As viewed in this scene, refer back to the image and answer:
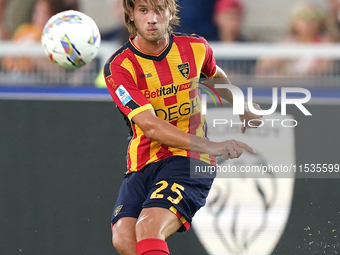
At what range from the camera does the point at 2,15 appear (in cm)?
688

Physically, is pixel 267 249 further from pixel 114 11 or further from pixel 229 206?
pixel 114 11

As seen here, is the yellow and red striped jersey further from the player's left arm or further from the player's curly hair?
the player's left arm

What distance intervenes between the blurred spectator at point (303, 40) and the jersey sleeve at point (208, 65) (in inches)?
88.3

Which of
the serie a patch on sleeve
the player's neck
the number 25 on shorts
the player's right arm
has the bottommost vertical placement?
the number 25 on shorts

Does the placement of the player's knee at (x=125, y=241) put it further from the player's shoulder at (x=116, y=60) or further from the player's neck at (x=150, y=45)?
the player's neck at (x=150, y=45)

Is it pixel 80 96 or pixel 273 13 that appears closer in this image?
pixel 80 96

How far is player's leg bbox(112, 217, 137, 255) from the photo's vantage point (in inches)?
133

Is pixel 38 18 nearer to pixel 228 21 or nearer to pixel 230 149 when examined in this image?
pixel 228 21

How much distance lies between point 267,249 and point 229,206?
441 millimetres

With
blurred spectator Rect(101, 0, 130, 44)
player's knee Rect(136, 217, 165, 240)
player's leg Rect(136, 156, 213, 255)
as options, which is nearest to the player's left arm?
player's leg Rect(136, 156, 213, 255)

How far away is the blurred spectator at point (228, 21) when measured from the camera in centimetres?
663

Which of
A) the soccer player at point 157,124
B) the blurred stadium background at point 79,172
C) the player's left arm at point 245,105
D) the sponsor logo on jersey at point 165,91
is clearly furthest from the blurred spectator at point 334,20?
the sponsor logo on jersey at point 165,91

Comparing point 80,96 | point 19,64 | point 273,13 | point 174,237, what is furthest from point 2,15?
point 174,237

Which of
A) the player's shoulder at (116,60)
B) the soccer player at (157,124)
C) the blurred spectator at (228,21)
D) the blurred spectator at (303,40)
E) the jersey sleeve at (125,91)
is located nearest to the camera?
the soccer player at (157,124)
